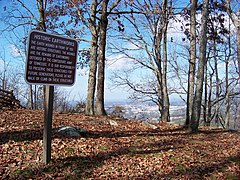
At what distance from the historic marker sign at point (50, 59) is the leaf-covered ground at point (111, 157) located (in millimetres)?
1798

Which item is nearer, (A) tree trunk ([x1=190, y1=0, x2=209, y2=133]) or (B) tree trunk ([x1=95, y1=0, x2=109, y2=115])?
(A) tree trunk ([x1=190, y1=0, x2=209, y2=133])

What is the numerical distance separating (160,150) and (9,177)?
3827mm

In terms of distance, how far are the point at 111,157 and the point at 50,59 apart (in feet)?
9.04

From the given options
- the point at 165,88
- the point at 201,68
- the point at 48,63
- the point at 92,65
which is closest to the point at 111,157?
the point at 48,63

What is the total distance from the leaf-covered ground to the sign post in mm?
514

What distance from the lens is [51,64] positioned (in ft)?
14.5

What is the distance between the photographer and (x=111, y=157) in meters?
5.51

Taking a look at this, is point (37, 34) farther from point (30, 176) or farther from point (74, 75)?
point (30, 176)

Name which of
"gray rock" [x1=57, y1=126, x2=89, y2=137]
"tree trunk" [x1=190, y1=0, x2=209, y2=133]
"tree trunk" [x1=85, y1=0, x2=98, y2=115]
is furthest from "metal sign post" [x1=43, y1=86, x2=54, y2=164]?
"tree trunk" [x1=85, y1=0, x2=98, y2=115]

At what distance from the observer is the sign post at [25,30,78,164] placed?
4152 millimetres

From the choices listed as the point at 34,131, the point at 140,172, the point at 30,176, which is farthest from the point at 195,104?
the point at 30,176

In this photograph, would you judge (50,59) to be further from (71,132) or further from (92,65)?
(92,65)

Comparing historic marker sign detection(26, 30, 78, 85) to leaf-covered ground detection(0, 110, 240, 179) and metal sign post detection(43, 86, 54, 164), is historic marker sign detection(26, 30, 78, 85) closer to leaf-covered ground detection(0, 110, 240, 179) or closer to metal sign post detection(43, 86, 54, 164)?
metal sign post detection(43, 86, 54, 164)

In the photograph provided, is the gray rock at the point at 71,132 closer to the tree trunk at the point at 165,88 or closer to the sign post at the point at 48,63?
the sign post at the point at 48,63
